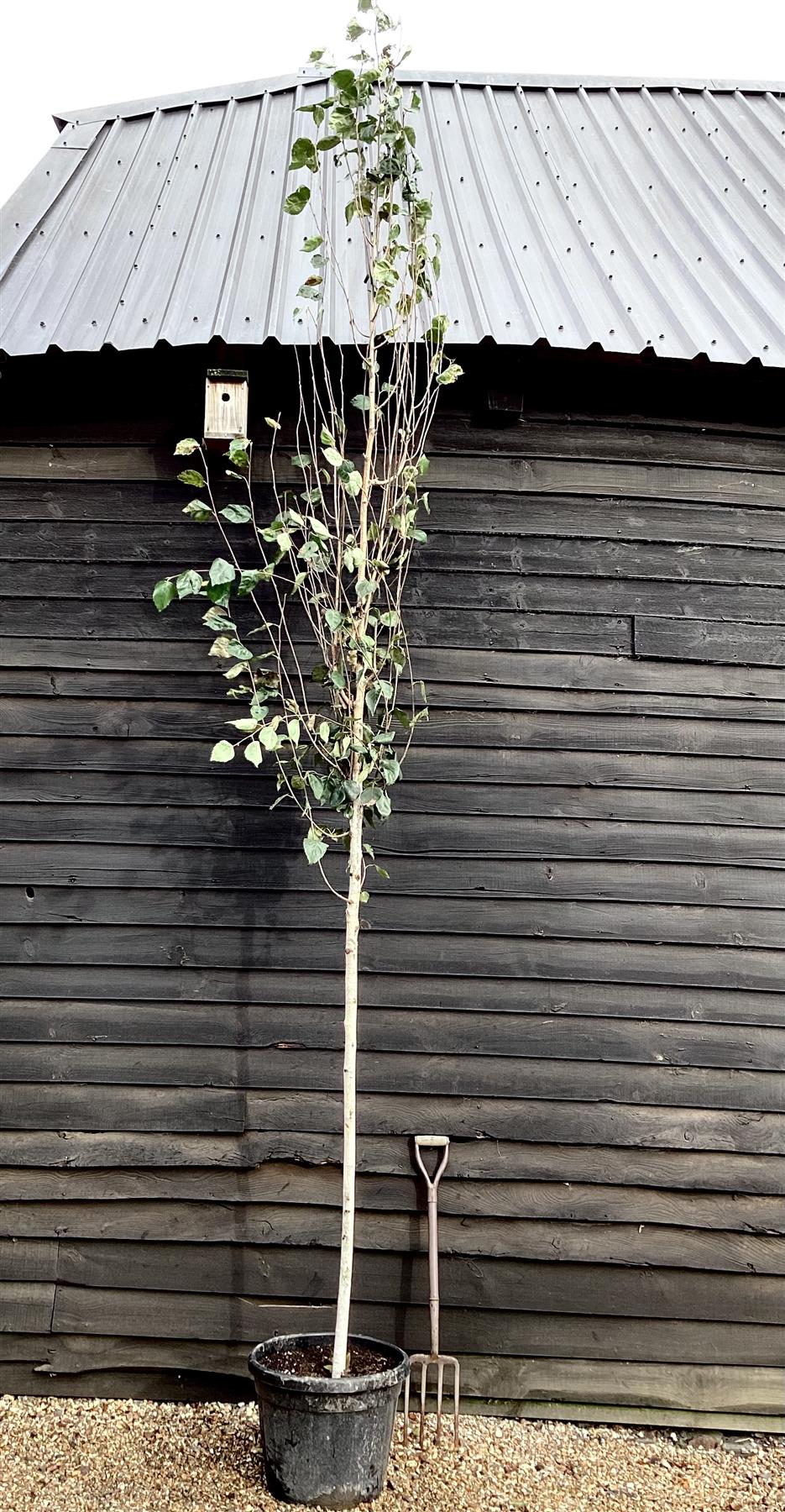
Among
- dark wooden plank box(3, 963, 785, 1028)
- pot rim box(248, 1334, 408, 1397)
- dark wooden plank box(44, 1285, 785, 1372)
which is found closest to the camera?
pot rim box(248, 1334, 408, 1397)

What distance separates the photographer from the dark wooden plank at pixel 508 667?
3676 mm

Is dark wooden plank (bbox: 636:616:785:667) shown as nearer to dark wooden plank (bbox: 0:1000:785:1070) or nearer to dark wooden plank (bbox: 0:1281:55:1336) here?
dark wooden plank (bbox: 0:1000:785:1070)

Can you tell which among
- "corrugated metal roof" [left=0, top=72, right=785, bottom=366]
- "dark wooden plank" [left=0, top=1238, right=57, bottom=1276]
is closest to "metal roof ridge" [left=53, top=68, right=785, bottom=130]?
"corrugated metal roof" [left=0, top=72, right=785, bottom=366]

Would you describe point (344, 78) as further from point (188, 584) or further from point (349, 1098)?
point (349, 1098)

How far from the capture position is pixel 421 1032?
3.50 metres

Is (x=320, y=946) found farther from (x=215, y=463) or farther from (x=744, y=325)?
(x=744, y=325)

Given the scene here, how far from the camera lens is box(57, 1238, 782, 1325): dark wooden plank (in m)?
3.42

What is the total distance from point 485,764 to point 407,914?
0.56m

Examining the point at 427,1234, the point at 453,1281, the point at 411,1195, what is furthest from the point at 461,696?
the point at 453,1281

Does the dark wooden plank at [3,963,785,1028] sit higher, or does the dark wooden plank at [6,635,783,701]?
the dark wooden plank at [6,635,783,701]

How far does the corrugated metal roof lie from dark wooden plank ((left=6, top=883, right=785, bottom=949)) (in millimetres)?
1793

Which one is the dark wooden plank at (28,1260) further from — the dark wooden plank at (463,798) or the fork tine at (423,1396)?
the dark wooden plank at (463,798)

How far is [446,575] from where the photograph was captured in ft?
12.2

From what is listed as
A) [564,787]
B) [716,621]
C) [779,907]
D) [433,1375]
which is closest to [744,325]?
[716,621]
